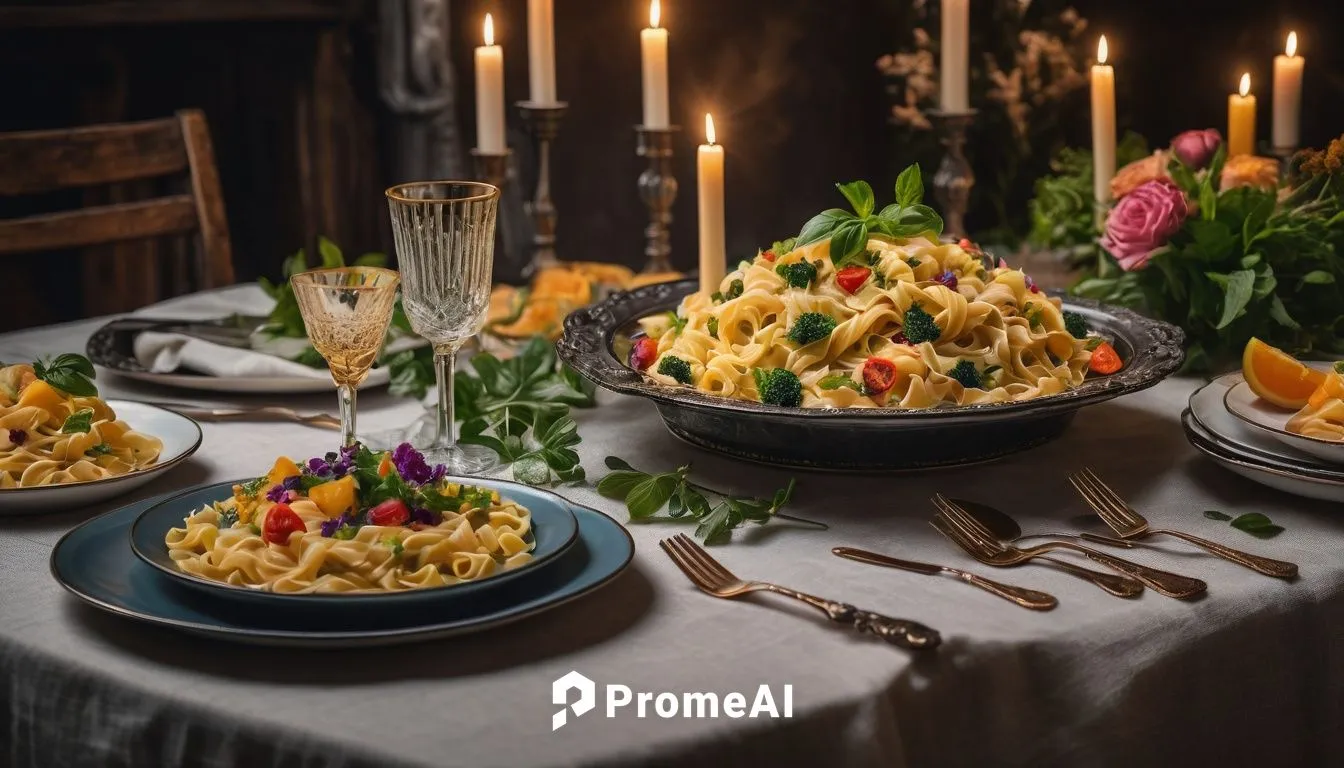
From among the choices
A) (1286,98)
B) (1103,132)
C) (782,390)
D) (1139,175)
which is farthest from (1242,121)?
(782,390)

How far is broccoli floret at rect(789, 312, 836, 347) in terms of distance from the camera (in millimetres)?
1673

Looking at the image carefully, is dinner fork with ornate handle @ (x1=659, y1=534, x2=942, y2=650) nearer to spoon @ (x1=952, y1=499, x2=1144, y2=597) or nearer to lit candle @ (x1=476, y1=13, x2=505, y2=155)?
spoon @ (x1=952, y1=499, x2=1144, y2=597)

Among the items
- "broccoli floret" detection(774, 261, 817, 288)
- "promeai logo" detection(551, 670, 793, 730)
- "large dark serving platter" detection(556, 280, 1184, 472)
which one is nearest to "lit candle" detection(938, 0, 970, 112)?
"large dark serving platter" detection(556, 280, 1184, 472)

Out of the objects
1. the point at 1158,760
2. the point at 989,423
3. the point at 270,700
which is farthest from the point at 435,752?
the point at 989,423

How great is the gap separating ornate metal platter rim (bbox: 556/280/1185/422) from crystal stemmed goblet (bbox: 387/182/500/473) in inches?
5.5

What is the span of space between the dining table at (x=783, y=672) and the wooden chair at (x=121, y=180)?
4.56ft

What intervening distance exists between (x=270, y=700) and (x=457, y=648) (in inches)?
6.4

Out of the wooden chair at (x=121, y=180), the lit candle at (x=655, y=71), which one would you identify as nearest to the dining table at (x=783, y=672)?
the lit candle at (x=655, y=71)

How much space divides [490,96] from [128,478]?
1197 mm

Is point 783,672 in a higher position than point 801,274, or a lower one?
lower

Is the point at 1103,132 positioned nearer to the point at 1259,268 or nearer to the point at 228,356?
the point at 1259,268

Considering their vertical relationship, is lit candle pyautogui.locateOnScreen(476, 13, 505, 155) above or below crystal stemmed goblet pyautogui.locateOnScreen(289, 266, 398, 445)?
above

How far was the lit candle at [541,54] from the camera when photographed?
2.69 metres

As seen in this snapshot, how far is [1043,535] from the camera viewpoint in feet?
4.86
